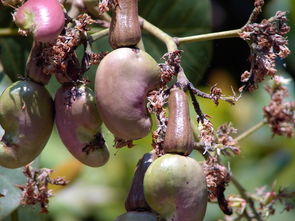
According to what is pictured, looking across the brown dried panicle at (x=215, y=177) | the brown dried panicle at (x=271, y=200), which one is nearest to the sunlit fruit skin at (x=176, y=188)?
the brown dried panicle at (x=215, y=177)

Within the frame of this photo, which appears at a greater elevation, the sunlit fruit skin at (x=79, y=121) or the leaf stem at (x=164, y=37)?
the leaf stem at (x=164, y=37)

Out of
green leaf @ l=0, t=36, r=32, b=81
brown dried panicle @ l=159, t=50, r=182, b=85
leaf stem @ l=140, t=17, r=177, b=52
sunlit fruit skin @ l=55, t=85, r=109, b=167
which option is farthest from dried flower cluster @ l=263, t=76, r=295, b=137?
green leaf @ l=0, t=36, r=32, b=81

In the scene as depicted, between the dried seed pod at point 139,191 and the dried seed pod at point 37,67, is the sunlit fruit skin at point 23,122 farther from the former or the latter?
the dried seed pod at point 139,191

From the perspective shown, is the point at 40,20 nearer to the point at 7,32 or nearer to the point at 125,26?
the point at 125,26

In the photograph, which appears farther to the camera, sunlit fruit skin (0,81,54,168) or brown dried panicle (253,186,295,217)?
brown dried panicle (253,186,295,217)

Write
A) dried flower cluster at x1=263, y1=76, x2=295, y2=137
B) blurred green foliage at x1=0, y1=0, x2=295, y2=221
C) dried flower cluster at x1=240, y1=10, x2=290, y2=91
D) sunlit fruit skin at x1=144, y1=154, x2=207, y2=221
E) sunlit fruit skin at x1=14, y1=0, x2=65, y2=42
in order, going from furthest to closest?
blurred green foliage at x1=0, y1=0, x2=295, y2=221 < dried flower cluster at x1=263, y1=76, x2=295, y2=137 < dried flower cluster at x1=240, y1=10, x2=290, y2=91 < sunlit fruit skin at x1=14, y1=0, x2=65, y2=42 < sunlit fruit skin at x1=144, y1=154, x2=207, y2=221

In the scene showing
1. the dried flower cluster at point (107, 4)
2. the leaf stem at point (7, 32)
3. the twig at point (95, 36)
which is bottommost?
the leaf stem at point (7, 32)

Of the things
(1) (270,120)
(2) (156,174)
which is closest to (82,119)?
(2) (156,174)

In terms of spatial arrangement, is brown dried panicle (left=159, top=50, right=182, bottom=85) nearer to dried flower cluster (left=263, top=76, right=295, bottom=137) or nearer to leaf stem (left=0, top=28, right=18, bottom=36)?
dried flower cluster (left=263, top=76, right=295, bottom=137)
